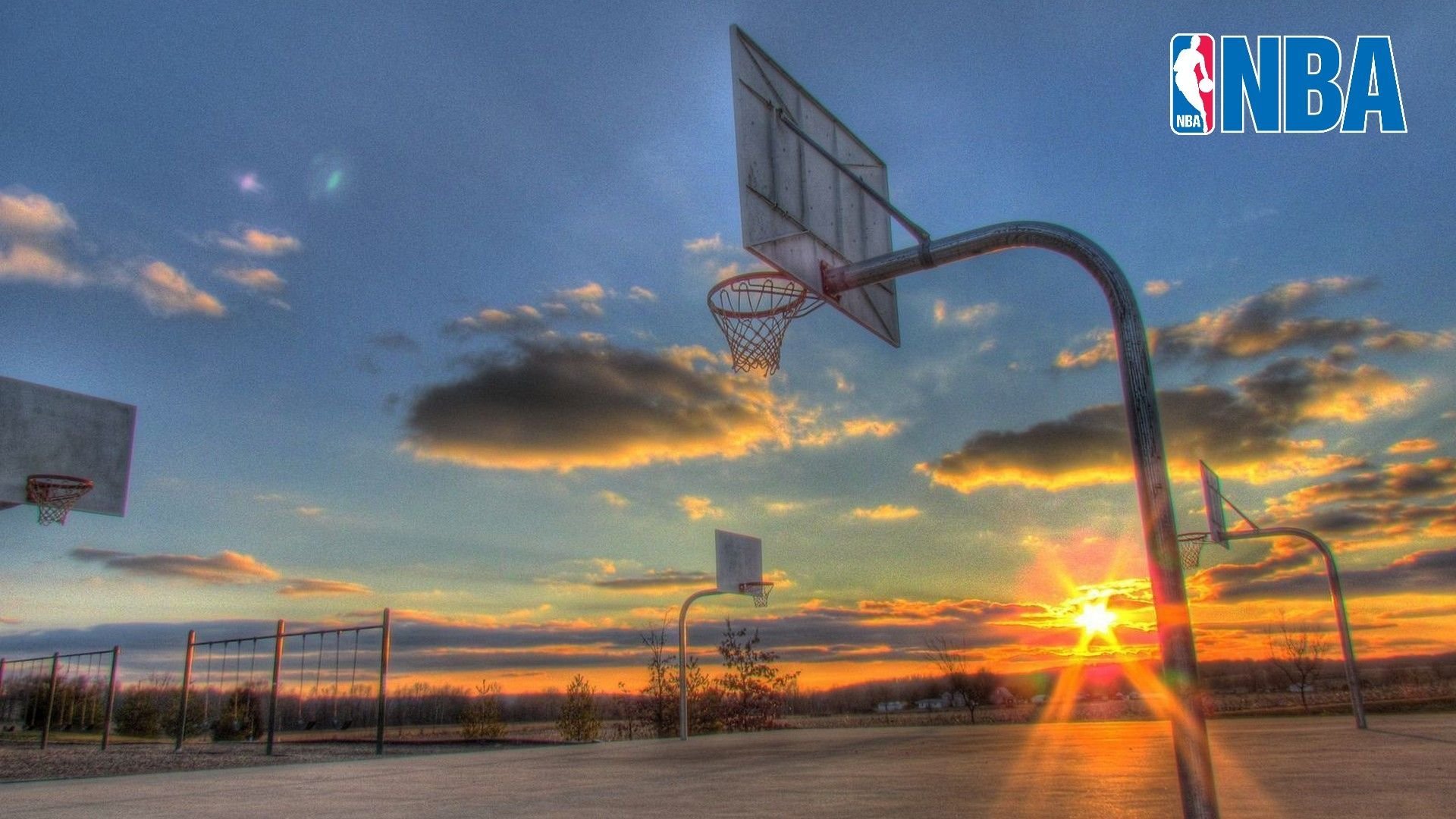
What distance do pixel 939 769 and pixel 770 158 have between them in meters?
6.11

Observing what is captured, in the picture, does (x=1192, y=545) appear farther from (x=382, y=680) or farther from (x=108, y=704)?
(x=108, y=704)

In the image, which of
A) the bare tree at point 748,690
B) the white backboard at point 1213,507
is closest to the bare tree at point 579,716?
the bare tree at point 748,690

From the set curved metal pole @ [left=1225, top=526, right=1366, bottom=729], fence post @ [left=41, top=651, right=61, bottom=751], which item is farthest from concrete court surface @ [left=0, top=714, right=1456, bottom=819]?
fence post @ [left=41, top=651, right=61, bottom=751]

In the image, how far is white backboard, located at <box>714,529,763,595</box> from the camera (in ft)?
68.1

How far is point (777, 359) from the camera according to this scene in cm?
834

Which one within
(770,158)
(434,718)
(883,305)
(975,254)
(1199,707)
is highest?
(770,158)

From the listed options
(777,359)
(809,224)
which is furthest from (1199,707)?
(777,359)

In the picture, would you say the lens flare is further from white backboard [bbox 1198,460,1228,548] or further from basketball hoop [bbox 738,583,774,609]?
basketball hoop [bbox 738,583,774,609]

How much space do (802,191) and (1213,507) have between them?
12.9 metres

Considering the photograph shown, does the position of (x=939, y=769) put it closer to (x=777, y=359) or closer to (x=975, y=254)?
(x=777, y=359)

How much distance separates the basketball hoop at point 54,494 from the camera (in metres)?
13.6

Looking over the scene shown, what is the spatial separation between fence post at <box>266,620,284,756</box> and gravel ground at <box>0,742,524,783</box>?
34 centimetres

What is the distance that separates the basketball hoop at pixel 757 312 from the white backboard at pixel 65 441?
1213 centimetres

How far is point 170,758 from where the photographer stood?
608 inches
